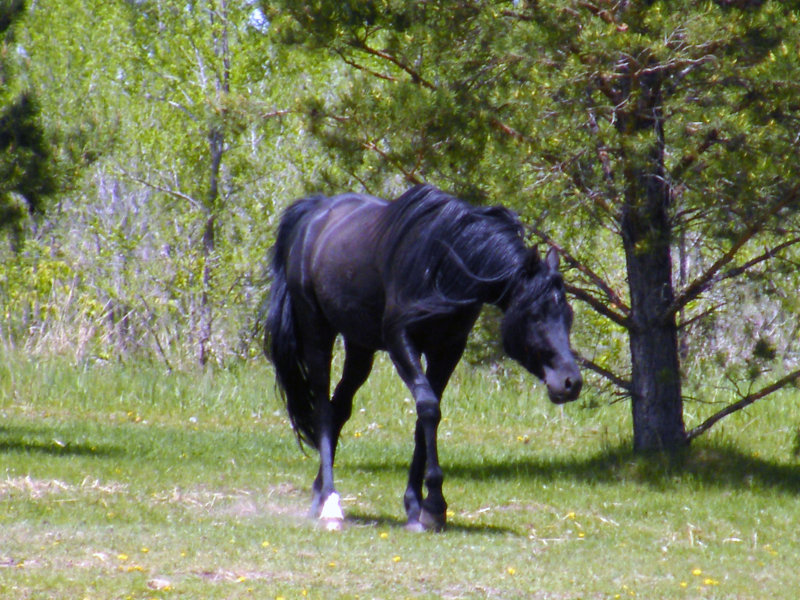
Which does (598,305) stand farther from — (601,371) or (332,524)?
(332,524)

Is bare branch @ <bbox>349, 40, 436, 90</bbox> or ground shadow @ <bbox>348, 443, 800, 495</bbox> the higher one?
bare branch @ <bbox>349, 40, 436, 90</bbox>

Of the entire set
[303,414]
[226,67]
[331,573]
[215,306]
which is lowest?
[331,573]

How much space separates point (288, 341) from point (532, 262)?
86.2 inches

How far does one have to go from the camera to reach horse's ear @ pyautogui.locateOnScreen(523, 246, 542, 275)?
6.12 meters

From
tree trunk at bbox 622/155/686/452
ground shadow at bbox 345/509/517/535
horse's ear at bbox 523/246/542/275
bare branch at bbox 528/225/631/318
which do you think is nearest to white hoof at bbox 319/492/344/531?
ground shadow at bbox 345/509/517/535

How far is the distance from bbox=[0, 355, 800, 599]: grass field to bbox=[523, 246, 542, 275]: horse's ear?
149 centimetres

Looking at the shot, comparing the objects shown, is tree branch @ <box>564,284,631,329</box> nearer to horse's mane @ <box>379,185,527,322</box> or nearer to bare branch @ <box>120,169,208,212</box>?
horse's mane @ <box>379,185,527,322</box>

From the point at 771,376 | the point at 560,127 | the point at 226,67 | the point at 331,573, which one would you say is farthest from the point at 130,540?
the point at 226,67

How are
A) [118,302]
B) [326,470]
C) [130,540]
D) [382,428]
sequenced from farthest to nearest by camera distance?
[118,302] < [382,428] < [326,470] < [130,540]

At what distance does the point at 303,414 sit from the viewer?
7.94 m

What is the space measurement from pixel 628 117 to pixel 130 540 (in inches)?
180

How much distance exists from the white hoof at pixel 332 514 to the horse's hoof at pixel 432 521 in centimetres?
50

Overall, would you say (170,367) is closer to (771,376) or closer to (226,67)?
(226,67)

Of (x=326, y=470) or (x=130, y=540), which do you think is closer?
(x=130, y=540)
